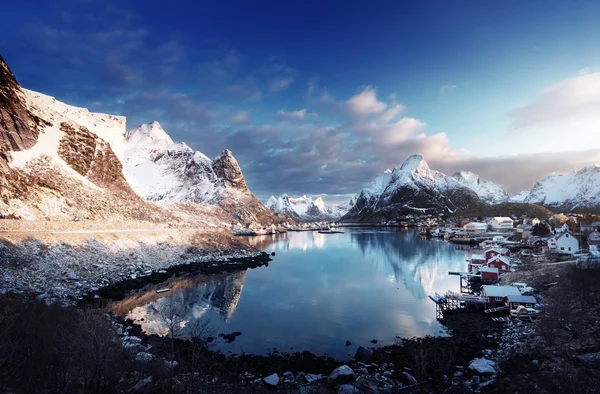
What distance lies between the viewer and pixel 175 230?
204 ft

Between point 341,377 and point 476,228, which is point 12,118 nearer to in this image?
point 341,377

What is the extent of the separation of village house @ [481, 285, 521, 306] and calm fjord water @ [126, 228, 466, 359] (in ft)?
18.4

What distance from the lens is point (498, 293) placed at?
3019cm

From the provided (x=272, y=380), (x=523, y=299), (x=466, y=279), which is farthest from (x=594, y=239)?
(x=272, y=380)

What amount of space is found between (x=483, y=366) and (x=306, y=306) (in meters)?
18.2

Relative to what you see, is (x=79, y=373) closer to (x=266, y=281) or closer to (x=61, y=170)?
(x=266, y=281)

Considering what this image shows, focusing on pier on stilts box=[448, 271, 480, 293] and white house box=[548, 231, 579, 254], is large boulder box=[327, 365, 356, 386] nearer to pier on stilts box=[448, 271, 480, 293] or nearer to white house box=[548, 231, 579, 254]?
pier on stilts box=[448, 271, 480, 293]

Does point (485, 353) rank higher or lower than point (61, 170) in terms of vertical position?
lower

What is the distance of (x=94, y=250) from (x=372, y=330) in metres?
36.4

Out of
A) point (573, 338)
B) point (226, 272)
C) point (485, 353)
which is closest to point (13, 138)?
point (226, 272)

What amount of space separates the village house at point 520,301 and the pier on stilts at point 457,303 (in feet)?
7.55

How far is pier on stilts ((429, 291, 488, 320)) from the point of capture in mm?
Result: 30328

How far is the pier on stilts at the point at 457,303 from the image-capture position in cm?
3033

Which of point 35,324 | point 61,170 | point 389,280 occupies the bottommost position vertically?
point 389,280
